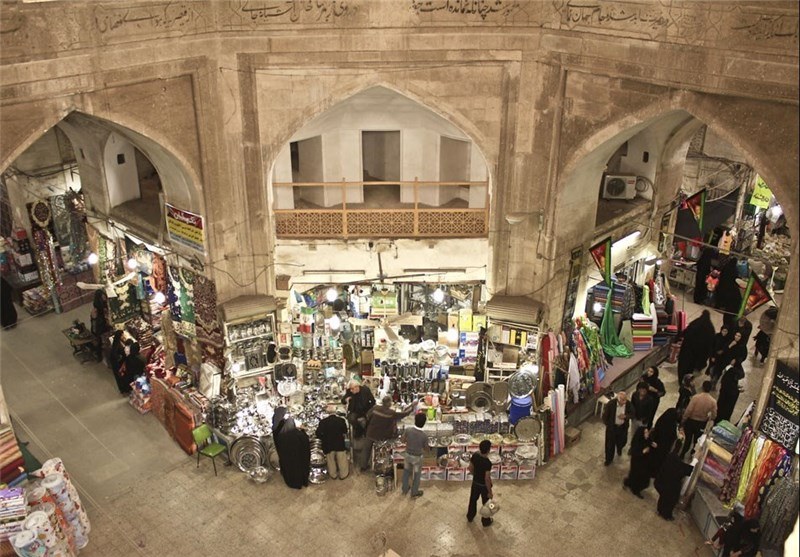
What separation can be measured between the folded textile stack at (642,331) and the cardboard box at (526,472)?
380cm

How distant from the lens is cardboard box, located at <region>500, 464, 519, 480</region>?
32.8 ft

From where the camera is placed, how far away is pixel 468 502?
9.66 meters

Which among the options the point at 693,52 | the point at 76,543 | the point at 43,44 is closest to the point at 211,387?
the point at 76,543

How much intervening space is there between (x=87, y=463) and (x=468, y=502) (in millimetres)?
5369

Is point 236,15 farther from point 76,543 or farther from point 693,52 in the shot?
point 76,543

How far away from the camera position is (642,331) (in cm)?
1273

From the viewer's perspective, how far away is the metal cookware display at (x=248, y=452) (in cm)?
993

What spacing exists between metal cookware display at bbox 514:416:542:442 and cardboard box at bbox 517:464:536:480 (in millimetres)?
369

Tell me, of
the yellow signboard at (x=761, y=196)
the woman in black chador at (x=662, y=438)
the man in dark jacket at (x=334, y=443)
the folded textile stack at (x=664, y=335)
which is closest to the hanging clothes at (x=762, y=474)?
the woman in black chador at (x=662, y=438)

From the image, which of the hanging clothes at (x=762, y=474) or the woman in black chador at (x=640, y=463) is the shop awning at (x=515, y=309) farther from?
the hanging clothes at (x=762, y=474)

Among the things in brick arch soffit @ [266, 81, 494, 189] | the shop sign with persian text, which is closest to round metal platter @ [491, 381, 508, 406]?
brick arch soffit @ [266, 81, 494, 189]

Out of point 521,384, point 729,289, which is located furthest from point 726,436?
point 729,289

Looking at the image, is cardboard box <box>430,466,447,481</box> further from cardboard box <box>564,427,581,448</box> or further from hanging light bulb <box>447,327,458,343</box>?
hanging light bulb <box>447,327,458,343</box>

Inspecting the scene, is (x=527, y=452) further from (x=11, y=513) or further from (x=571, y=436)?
(x=11, y=513)
